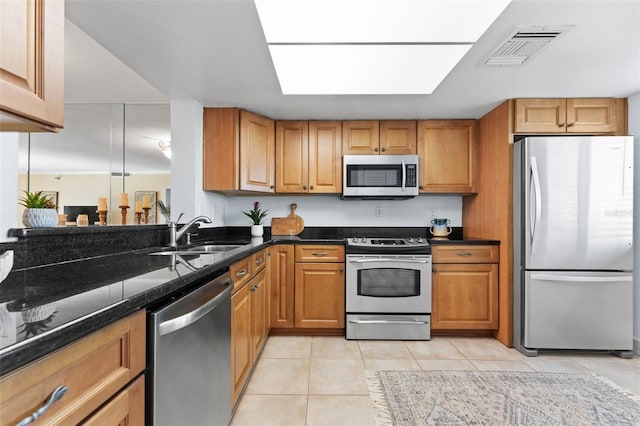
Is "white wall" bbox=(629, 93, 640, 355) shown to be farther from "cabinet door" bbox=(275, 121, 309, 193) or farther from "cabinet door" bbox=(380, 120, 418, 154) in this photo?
"cabinet door" bbox=(275, 121, 309, 193)

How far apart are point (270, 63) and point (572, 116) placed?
2.52 meters

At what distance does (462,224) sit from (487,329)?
113 centimetres

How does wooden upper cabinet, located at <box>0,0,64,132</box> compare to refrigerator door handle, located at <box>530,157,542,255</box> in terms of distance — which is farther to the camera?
refrigerator door handle, located at <box>530,157,542,255</box>

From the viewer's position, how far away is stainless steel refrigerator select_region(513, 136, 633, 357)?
8.77ft

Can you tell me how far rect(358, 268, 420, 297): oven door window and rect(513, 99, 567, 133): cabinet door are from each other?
1.54m

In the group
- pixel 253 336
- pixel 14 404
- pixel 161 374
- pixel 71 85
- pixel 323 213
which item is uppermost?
pixel 71 85

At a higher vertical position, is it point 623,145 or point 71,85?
point 71,85

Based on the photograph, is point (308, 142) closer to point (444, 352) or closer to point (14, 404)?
point (444, 352)

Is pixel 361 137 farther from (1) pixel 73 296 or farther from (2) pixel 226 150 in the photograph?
(1) pixel 73 296

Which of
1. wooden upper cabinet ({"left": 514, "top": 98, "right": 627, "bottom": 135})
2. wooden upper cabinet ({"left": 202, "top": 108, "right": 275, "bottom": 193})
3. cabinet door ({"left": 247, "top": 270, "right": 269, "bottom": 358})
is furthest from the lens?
wooden upper cabinet ({"left": 202, "top": 108, "right": 275, "bottom": 193})

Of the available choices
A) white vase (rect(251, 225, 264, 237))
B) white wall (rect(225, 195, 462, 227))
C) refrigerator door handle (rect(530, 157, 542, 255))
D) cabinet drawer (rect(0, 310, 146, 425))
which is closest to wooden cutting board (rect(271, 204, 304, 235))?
white wall (rect(225, 195, 462, 227))

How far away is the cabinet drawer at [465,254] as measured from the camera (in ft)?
10.1

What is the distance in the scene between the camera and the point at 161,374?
3.28 feet

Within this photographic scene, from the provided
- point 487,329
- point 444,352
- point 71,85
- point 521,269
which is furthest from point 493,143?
point 71,85
